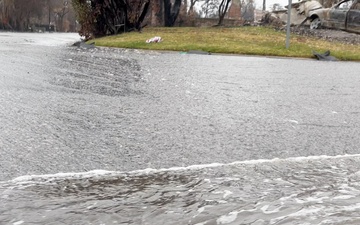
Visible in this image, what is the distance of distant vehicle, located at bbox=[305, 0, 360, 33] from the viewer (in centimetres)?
1786

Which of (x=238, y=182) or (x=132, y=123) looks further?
(x=132, y=123)

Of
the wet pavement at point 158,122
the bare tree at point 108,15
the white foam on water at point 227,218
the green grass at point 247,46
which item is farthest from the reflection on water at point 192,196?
the bare tree at point 108,15

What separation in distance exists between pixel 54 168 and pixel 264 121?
212 cm

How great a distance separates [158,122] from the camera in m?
3.66

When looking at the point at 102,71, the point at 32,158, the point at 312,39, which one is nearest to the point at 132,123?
the point at 32,158

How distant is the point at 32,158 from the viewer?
8.51ft

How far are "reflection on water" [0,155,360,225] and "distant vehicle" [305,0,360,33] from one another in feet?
56.5

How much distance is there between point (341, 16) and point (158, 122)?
17140 millimetres

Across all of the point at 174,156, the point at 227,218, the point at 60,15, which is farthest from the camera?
the point at 60,15

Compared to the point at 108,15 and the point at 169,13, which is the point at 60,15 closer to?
the point at 169,13

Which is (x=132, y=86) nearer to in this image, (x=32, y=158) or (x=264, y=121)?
(x=264, y=121)

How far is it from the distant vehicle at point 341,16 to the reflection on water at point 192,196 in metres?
17.2

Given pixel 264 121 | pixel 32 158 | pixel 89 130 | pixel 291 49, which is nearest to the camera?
pixel 32 158

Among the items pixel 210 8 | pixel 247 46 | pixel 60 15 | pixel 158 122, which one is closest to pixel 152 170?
pixel 158 122
